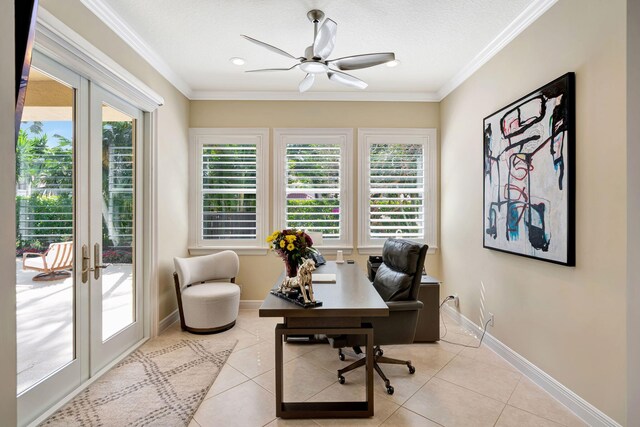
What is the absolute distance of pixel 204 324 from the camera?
11.2ft

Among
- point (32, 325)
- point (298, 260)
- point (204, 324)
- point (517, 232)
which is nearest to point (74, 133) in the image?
point (32, 325)

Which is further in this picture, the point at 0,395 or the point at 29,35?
the point at 29,35

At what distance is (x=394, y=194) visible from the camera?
14.3 feet

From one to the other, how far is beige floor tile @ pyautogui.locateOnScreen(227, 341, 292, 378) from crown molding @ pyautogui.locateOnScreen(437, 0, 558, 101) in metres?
3.49

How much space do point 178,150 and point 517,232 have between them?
3.79 meters

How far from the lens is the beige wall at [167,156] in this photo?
2740 mm

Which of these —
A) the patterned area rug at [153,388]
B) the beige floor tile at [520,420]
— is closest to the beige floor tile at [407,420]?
the beige floor tile at [520,420]

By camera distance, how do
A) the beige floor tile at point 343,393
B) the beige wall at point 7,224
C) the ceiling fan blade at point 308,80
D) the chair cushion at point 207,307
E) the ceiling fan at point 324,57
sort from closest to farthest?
the beige wall at point 7,224 → the beige floor tile at point 343,393 → the ceiling fan at point 324,57 → the ceiling fan blade at point 308,80 → the chair cushion at point 207,307

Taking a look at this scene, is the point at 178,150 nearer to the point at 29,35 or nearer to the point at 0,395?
the point at 29,35

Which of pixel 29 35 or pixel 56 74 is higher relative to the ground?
pixel 56 74

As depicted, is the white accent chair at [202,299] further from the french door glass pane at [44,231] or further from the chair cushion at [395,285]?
the chair cushion at [395,285]

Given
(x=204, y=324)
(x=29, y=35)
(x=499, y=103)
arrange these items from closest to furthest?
(x=29, y=35)
(x=499, y=103)
(x=204, y=324)

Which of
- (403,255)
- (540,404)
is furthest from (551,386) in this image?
(403,255)

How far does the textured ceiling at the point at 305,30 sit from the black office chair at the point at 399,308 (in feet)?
6.22
